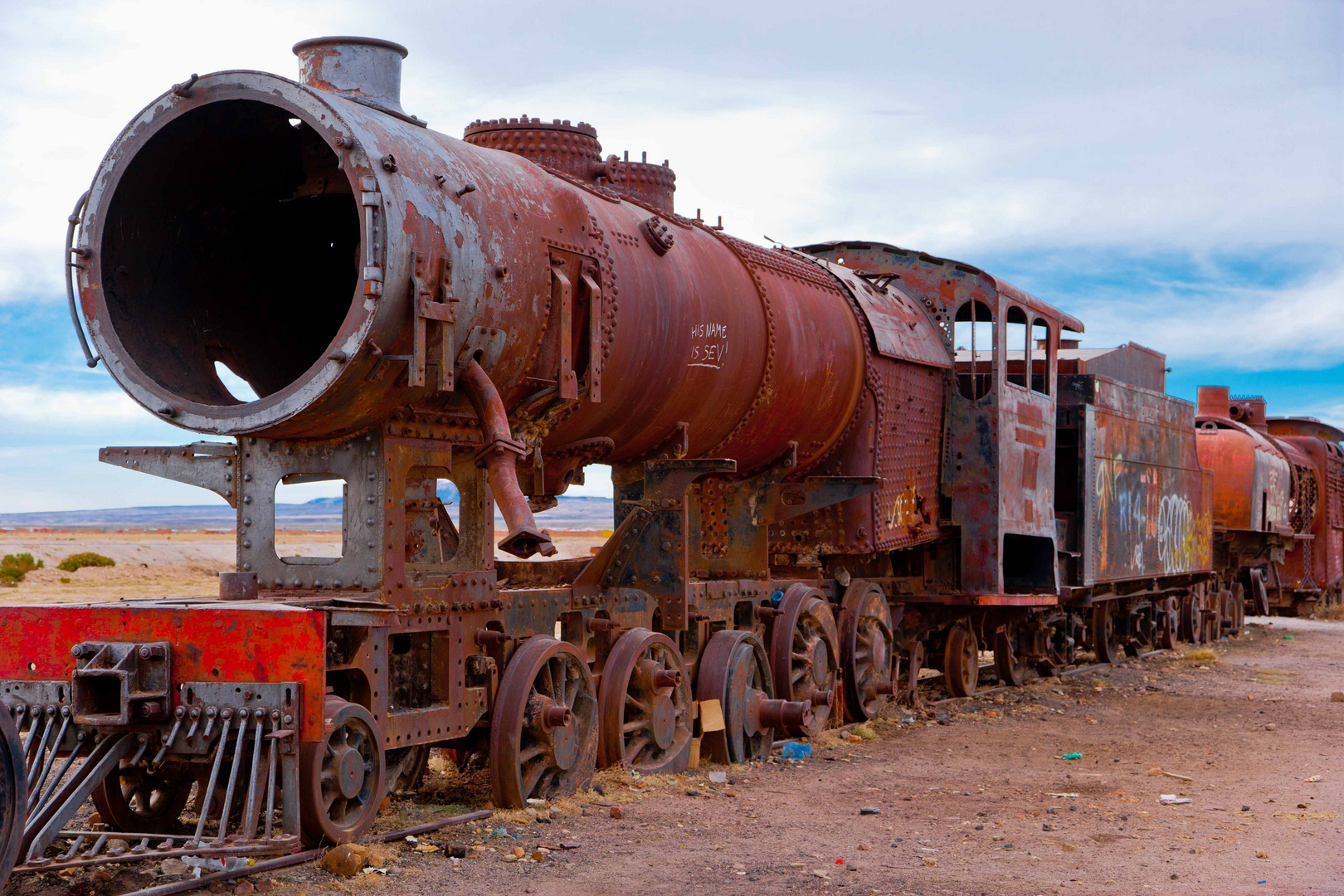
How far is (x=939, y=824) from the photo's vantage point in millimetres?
6973

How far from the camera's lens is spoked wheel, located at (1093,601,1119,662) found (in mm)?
16109

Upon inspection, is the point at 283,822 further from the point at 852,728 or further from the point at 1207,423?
the point at 1207,423

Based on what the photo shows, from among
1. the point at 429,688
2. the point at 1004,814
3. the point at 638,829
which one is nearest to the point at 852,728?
the point at 1004,814

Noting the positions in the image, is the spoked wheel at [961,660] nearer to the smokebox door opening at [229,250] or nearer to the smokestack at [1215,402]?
the smokebox door opening at [229,250]

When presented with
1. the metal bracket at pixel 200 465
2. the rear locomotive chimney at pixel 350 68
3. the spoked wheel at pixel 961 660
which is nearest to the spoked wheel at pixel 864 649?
the spoked wheel at pixel 961 660

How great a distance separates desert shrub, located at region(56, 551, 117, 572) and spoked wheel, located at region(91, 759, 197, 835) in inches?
1344

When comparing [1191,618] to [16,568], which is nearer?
[1191,618]

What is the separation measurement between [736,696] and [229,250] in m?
4.03

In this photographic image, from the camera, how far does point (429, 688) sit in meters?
6.18

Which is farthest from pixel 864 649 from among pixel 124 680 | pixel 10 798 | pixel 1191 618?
pixel 1191 618

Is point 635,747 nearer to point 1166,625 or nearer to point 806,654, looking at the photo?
point 806,654

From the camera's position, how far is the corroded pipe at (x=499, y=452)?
19.2 feet

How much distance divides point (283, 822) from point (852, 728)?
583 centimetres

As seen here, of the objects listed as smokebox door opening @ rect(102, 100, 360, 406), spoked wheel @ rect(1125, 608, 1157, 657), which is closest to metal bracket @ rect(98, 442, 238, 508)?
smokebox door opening @ rect(102, 100, 360, 406)
